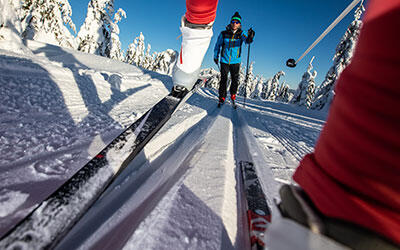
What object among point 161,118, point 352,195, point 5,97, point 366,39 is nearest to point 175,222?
point 352,195

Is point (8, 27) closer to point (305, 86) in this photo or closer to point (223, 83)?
point (223, 83)

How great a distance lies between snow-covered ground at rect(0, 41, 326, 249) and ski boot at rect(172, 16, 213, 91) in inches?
18.1

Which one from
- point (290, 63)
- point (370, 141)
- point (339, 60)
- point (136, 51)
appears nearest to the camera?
point (370, 141)

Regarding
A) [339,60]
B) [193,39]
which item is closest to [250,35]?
A: [193,39]

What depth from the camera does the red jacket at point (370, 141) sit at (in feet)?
1.11

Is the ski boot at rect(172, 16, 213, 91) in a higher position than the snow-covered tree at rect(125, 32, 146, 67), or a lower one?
lower

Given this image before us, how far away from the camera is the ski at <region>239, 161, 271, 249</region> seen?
772 millimetres

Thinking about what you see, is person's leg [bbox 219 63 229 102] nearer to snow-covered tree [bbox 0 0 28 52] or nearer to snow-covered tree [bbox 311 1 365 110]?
snow-covered tree [bbox 0 0 28 52]

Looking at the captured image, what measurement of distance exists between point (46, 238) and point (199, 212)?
52 cm

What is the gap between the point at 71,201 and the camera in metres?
0.58

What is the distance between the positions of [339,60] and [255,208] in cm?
2193

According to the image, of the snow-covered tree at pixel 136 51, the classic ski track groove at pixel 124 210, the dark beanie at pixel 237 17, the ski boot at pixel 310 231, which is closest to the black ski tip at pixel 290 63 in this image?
the dark beanie at pixel 237 17

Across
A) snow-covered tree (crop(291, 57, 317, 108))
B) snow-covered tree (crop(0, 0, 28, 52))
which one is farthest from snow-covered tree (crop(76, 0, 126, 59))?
snow-covered tree (crop(291, 57, 317, 108))

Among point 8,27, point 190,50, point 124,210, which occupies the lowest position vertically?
point 124,210
